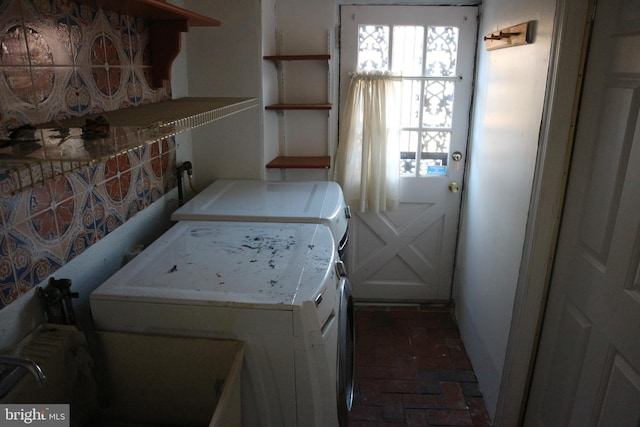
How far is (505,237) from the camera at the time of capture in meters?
2.11

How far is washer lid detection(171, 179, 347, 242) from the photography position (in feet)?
6.19

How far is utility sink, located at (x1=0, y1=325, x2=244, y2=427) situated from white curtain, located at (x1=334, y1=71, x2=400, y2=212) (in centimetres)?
177

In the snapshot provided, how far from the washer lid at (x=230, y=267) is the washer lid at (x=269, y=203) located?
5 cm

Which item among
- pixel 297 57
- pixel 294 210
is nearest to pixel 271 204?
pixel 294 210

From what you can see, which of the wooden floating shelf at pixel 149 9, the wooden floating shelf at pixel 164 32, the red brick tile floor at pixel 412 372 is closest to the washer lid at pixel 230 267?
the wooden floating shelf at pixel 164 32

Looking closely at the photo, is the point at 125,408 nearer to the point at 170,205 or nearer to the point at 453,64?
the point at 170,205

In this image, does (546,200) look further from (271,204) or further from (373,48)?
(373,48)

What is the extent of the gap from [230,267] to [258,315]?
0.27 metres

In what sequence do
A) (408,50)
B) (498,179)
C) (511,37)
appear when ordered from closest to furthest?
(511,37)
(498,179)
(408,50)

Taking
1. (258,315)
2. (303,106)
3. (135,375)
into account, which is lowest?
(135,375)

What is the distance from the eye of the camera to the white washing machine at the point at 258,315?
1.27 m

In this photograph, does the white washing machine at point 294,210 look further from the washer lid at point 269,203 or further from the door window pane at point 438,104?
the door window pane at point 438,104

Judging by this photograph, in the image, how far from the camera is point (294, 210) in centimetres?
195

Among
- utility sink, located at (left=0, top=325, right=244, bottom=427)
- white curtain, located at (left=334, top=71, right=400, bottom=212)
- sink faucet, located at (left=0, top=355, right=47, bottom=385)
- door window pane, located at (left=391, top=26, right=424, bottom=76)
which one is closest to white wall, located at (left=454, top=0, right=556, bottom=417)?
door window pane, located at (left=391, top=26, right=424, bottom=76)
